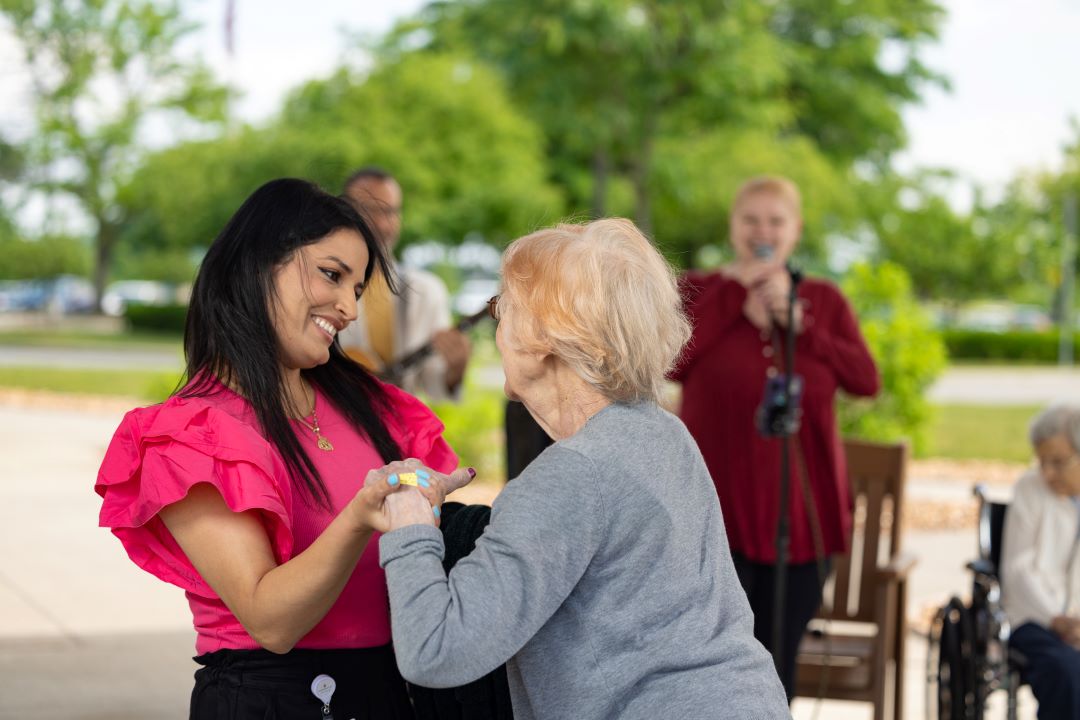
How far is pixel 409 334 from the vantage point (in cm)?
521

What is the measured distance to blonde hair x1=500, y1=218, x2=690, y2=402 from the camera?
1.79 meters

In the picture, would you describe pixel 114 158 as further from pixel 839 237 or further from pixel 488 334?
pixel 488 334

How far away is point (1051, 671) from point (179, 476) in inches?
122

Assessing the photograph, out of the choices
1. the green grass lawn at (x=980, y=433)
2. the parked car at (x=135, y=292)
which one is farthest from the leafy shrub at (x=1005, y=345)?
the parked car at (x=135, y=292)

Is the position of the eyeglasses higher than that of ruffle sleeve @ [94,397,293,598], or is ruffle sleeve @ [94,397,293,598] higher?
the eyeglasses

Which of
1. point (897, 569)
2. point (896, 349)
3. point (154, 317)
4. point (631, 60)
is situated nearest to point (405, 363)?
point (897, 569)

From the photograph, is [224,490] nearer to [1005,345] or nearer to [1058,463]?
[1058,463]

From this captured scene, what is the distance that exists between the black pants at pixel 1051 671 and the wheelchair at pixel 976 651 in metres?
0.04

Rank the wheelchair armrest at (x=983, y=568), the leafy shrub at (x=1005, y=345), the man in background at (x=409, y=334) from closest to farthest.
→ the wheelchair armrest at (x=983, y=568)
the man in background at (x=409, y=334)
the leafy shrub at (x=1005, y=345)

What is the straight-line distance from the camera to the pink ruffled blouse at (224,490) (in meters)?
1.96

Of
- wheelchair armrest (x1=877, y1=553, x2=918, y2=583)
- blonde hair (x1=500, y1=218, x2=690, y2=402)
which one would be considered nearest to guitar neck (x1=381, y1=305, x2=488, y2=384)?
wheelchair armrest (x1=877, y1=553, x2=918, y2=583)

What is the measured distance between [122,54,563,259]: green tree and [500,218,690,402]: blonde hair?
24.2m

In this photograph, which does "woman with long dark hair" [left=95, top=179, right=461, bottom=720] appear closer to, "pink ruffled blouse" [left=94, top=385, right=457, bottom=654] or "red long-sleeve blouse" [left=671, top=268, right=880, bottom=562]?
"pink ruffled blouse" [left=94, top=385, right=457, bottom=654]

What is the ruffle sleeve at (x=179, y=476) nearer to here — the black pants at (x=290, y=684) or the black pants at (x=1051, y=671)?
the black pants at (x=290, y=684)
